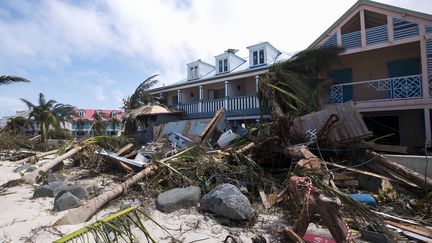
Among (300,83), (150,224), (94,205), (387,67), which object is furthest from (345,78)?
(94,205)

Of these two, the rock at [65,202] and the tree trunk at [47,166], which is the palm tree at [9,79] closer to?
the tree trunk at [47,166]

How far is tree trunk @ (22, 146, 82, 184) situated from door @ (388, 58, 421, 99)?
42.3 feet

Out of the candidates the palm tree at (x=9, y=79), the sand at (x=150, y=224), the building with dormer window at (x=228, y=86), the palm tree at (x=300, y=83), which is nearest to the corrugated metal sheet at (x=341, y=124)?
the palm tree at (x=300, y=83)

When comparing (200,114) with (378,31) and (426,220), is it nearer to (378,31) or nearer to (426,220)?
(378,31)

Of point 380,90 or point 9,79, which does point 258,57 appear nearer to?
point 380,90

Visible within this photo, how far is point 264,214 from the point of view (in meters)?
5.86

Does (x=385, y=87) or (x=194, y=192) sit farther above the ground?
(x=385, y=87)

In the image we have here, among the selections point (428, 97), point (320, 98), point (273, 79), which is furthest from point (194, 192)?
point (428, 97)

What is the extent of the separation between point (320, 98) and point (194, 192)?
808 cm

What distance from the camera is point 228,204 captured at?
5.43 metres

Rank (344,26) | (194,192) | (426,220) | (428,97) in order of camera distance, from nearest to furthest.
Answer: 1. (426,220)
2. (194,192)
3. (428,97)
4. (344,26)

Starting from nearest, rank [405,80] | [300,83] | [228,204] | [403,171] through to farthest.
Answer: [228,204] → [403,171] → [300,83] → [405,80]

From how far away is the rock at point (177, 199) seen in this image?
6027 mm

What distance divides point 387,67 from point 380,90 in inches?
50.5
